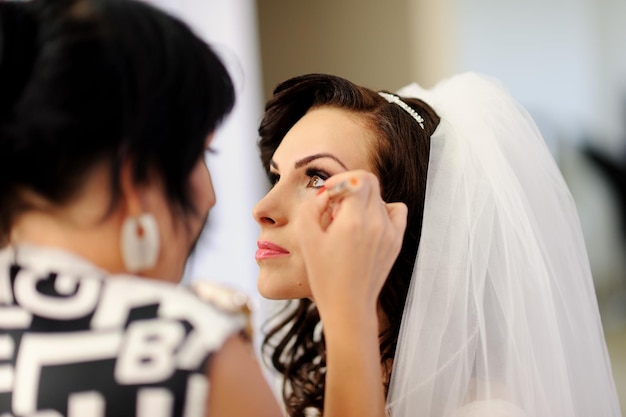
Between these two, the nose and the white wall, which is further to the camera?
the white wall

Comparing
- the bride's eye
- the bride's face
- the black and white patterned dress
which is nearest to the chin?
the bride's face

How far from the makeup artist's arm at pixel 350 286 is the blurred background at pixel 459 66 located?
2.55ft

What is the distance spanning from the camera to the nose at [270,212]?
1065 mm

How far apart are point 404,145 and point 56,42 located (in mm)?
703

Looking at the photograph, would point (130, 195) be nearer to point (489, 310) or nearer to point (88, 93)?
point (88, 93)

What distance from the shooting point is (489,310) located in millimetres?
960

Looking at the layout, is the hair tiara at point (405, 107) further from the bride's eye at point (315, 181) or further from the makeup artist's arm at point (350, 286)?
the makeup artist's arm at point (350, 286)

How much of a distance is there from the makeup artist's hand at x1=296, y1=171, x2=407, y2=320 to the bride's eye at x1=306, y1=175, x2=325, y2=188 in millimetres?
337

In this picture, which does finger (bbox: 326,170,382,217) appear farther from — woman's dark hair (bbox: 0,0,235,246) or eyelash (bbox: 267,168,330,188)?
eyelash (bbox: 267,168,330,188)

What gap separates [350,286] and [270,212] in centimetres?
41

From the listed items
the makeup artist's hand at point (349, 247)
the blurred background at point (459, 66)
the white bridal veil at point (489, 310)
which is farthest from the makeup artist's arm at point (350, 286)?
the blurred background at point (459, 66)

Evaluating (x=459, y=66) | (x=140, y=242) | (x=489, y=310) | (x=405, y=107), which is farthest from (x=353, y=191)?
(x=459, y=66)

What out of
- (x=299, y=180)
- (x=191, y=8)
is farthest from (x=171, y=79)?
(x=191, y=8)

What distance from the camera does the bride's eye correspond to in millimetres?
1071
